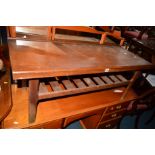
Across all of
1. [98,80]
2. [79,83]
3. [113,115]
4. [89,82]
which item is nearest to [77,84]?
[79,83]

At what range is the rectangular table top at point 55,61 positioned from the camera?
1004mm

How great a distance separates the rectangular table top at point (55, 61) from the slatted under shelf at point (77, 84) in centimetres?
30

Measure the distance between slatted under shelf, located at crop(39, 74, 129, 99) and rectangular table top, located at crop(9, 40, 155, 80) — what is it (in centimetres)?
30

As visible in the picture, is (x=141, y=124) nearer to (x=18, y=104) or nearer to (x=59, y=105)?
(x=59, y=105)

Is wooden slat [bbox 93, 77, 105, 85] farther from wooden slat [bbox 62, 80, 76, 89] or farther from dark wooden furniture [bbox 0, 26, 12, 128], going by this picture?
dark wooden furniture [bbox 0, 26, 12, 128]

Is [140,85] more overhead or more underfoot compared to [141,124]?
more overhead

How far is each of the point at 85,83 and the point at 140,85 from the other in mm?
1207

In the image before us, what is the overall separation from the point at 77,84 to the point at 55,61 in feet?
1.74

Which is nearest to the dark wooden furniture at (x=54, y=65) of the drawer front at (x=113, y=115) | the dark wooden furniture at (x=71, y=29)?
the dark wooden furniture at (x=71, y=29)

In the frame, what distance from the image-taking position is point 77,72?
1.18 meters

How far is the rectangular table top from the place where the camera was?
1004 millimetres

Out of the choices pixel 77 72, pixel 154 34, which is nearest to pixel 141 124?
pixel 77 72
